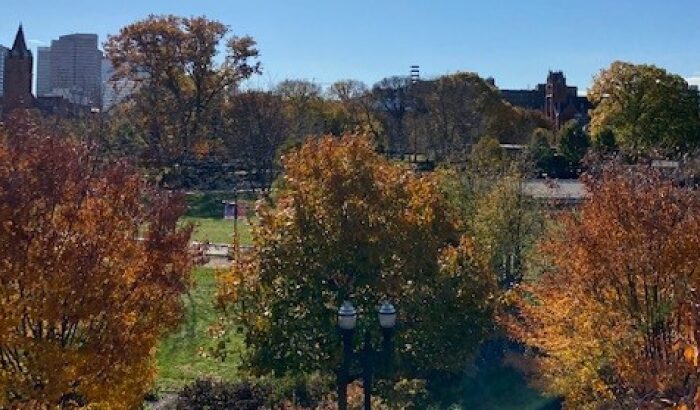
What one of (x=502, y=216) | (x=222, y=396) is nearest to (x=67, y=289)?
(x=222, y=396)

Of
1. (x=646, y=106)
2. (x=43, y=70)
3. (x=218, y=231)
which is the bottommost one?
(x=218, y=231)

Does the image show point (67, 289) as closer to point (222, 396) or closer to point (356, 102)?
point (222, 396)

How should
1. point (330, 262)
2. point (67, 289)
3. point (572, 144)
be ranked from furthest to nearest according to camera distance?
1. point (572, 144)
2. point (330, 262)
3. point (67, 289)

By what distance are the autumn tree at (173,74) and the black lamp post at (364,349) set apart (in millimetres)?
43148

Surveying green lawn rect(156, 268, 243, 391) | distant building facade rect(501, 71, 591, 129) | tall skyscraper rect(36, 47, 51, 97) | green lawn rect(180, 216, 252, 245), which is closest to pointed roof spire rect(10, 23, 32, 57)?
green lawn rect(180, 216, 252, 245)

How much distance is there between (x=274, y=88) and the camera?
69000mm

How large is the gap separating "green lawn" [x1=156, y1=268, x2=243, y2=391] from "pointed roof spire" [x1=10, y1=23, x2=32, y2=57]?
178 ft

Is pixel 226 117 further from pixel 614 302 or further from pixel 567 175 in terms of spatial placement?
pixel 614 302

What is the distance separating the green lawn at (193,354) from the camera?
700 inches

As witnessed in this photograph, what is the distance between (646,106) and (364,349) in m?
42.8

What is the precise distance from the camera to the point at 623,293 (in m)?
12.4

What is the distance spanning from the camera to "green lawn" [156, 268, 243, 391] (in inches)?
700

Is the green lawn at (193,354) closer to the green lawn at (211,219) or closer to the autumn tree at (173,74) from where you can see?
the green lawn at (211,219)

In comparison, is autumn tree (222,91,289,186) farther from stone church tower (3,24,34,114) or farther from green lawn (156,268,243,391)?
green lawn (156,268,243,391)
